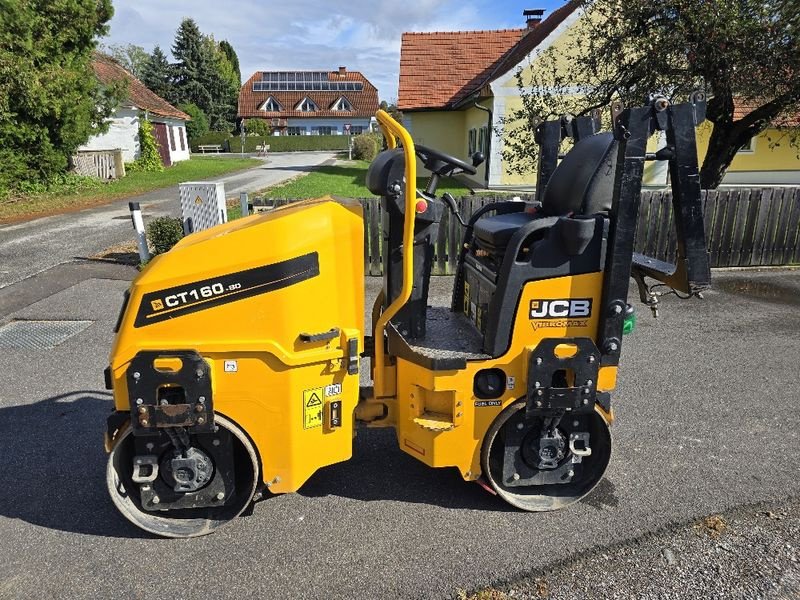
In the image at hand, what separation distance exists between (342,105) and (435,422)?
225ft

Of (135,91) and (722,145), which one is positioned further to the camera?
(135,91)

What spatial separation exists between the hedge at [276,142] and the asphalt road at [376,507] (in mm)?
50025

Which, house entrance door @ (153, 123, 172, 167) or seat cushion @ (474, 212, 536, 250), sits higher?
house entrance door @ (153, 123, 172, 167)

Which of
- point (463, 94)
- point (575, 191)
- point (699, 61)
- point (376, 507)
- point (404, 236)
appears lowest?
point (376, 507)

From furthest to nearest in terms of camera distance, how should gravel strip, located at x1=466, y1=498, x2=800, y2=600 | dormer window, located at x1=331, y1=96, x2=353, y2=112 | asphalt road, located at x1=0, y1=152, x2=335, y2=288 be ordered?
1. dormer window, located at x1=331, y1=96, x2=353, y2=112
2. asphalt road, located at x1=0, y1=152, x2=335, y2=288
3. gravel strip, located at x1=466, y1=498, x2=800, y2=600

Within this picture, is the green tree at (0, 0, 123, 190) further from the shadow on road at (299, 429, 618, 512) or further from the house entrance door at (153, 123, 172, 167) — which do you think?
the shadow on road at (299, 429, 618, 512)

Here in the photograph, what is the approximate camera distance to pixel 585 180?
3.13 metres

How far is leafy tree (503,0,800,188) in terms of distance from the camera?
7.84 metres

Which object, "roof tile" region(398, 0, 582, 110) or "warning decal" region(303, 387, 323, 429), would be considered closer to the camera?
"warning decal" region(303, 387, 323, 429)

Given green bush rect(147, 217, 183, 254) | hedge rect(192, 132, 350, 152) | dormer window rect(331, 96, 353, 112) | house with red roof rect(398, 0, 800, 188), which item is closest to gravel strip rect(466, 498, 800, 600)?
green bush rect(147, 217, 183, 254)

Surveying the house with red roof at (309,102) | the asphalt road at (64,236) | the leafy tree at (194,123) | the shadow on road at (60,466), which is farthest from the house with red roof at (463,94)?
the house with red roof at (309,102)

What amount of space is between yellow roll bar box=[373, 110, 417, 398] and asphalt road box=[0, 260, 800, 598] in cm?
74

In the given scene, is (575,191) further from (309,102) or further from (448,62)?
(309,102)

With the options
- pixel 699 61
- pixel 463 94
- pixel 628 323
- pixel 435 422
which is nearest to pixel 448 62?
pixel 463 94
